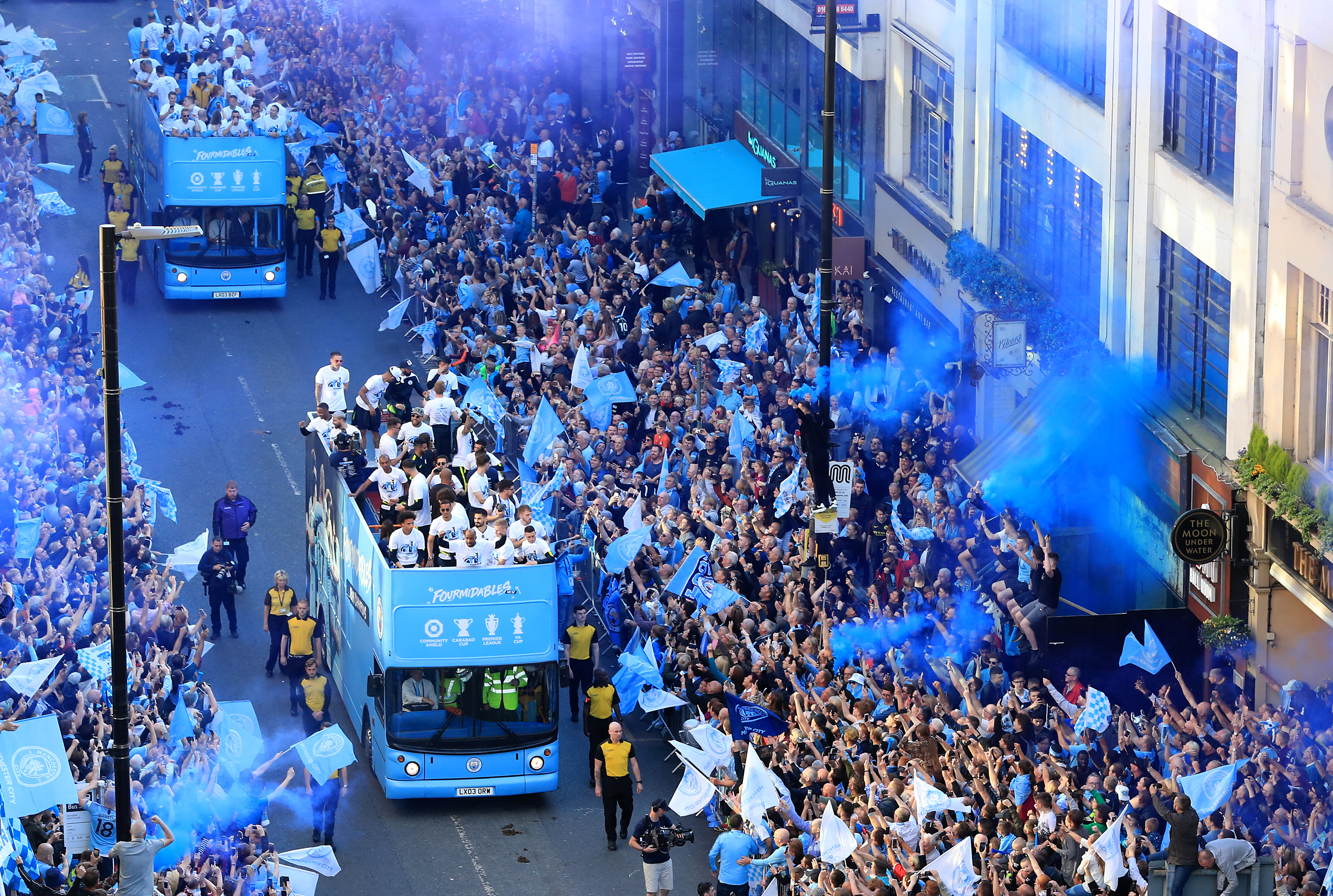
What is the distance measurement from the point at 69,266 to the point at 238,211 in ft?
17.5

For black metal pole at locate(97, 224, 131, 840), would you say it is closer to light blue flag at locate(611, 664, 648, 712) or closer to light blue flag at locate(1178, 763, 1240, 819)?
light blue flag at locate(611, 664, 648, 712)

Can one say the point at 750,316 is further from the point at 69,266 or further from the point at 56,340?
the point at 69,266

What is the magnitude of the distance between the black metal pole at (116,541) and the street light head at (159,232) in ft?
0.73

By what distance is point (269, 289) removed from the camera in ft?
140

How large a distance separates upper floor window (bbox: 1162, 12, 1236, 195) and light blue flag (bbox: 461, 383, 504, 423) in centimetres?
1031

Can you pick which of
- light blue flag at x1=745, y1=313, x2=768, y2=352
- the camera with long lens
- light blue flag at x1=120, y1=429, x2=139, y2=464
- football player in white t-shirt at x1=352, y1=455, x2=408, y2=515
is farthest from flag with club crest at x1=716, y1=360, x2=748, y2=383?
the camera with long lens

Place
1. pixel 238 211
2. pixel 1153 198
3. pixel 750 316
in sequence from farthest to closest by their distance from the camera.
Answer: pixel 238 211
pixel 750 316
pixel 1153 198

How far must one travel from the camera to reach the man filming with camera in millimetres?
23156

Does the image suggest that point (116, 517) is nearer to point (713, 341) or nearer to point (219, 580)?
point (219, 580)

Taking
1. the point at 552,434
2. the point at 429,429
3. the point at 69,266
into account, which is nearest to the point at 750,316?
the point at 552,434

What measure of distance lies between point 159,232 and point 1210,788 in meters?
10.2

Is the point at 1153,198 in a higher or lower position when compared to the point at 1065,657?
higher

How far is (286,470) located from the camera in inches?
1458

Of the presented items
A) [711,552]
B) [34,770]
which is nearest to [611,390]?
[711,552]
